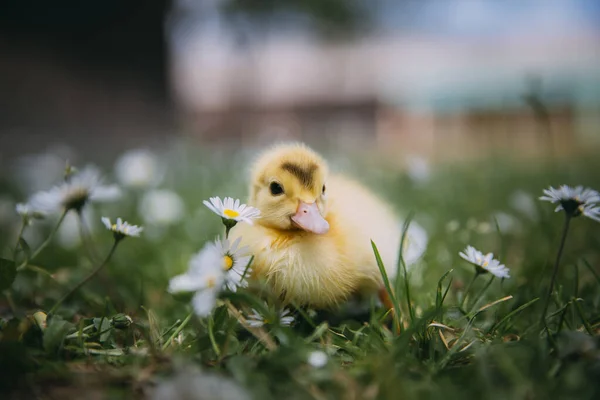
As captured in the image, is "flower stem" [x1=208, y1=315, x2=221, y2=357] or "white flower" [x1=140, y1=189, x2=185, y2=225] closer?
"flower stem" [x1=208, y1=315, x2=221, y2=357]

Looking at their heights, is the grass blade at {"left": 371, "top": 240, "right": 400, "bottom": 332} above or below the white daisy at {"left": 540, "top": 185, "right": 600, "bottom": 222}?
below

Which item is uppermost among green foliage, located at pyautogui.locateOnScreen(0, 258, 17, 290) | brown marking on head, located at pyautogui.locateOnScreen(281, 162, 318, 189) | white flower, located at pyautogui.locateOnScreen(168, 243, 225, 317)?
brown marking on head, located at pyautogui.locateOnScreen(281, 162, 318, 189)

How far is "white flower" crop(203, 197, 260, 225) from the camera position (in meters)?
0.94

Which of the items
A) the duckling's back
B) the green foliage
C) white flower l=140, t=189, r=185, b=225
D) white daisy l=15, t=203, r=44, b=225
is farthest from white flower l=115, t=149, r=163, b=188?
the green foliage

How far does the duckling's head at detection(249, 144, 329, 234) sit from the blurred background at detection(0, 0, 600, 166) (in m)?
1.03

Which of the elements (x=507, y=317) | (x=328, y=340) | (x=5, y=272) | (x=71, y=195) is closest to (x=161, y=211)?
(x=71, y=195)

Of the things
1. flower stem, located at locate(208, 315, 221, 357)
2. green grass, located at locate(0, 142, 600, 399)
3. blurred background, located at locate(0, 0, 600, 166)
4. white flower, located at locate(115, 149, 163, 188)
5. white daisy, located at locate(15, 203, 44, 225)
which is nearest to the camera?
green grass, located at locate(0, 142, 600, 399)

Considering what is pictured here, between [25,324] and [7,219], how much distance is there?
1410mm

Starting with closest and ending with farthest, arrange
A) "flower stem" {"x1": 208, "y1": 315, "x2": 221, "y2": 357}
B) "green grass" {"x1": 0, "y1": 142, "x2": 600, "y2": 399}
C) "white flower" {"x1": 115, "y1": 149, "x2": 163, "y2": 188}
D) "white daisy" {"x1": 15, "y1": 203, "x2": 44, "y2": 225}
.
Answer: "green grass" {"x1": 0, "y1": 142, "x2": 600, "y2": 399} < "flower stem" {"x1": 208, "y1": 315, "x2": 221, "y2": 357} < "white daisy" {"x1": 15, "y1": 203, "x2": 44, "y2": 225} < "white flower" {"x1": 115, "y1": 149, "x2": 163, "y2": 188}

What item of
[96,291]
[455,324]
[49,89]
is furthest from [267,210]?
[49,89]

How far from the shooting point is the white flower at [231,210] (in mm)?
942

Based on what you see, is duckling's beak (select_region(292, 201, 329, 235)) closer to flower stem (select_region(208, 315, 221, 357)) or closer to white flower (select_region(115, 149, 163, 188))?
flower stem (select_region(208, 315, 221, 357))

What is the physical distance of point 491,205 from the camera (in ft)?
7.72

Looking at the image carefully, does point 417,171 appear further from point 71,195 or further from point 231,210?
point 71,195
